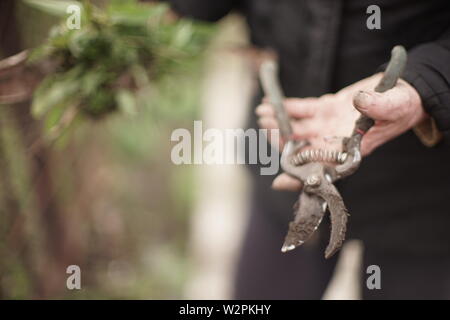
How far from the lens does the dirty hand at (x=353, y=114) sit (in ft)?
1.59

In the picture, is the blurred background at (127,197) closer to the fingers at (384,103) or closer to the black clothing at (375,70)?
the black clothing at (375,70)

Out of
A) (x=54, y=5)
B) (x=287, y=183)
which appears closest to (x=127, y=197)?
(x=54, y=5)

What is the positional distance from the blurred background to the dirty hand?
0.33 meters

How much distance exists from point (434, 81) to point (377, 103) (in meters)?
→ 0.09

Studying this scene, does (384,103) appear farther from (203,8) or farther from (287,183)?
(203,8)

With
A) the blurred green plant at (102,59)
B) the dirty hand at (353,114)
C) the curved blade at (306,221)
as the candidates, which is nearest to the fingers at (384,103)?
the dirty hand at (353,114)

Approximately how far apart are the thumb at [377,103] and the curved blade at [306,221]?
108mm

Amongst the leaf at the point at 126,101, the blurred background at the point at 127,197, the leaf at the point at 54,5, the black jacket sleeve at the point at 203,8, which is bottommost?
the blurred background at the point at 127,197

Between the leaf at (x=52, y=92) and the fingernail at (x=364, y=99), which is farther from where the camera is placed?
the leaf at (x=52, y=92)

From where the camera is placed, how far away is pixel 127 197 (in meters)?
1.57

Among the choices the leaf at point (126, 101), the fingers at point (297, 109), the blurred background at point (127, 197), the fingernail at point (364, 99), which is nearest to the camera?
the fingernail at point (364, 99)

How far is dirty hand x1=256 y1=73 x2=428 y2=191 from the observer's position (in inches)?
19.1

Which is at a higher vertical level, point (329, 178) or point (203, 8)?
point (203, 8)
